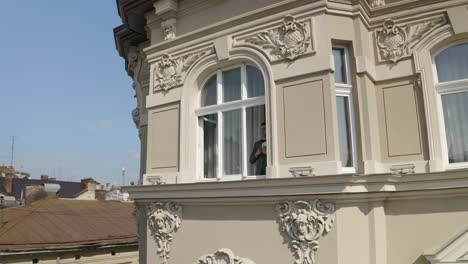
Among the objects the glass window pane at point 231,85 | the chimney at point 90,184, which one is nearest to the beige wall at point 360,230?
the glass window pane at point 231,85

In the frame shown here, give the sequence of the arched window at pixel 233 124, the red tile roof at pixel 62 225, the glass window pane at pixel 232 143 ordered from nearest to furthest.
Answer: the arched window at pixel 233 124 → the glass window pane at pixel 232 143 → the red tile roof at pixel 62 225

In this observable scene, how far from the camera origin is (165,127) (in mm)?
7336

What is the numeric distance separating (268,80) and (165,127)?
230 cm

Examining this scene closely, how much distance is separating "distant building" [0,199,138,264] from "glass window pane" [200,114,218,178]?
1163 centimetres

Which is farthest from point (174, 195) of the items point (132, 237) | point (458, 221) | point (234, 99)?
point (132, 237)

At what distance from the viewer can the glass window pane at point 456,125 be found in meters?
5.82

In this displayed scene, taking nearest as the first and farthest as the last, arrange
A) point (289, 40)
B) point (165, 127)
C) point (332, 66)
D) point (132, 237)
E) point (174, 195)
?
point (332, 66), point (289, 40), point (174, 195), point (165, 127), point (132, 237)

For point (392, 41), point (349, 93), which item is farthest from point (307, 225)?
point (392, 41)

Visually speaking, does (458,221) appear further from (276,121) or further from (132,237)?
(132,237)

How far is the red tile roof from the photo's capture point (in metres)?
15.8

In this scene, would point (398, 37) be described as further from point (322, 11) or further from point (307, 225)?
point (307, 225)

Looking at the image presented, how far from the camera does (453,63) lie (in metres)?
5.98

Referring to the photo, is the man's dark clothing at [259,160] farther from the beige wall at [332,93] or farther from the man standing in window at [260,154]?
the beige wall at [332,93]

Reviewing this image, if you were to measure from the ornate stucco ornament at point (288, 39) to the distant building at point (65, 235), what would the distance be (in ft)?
44.7
